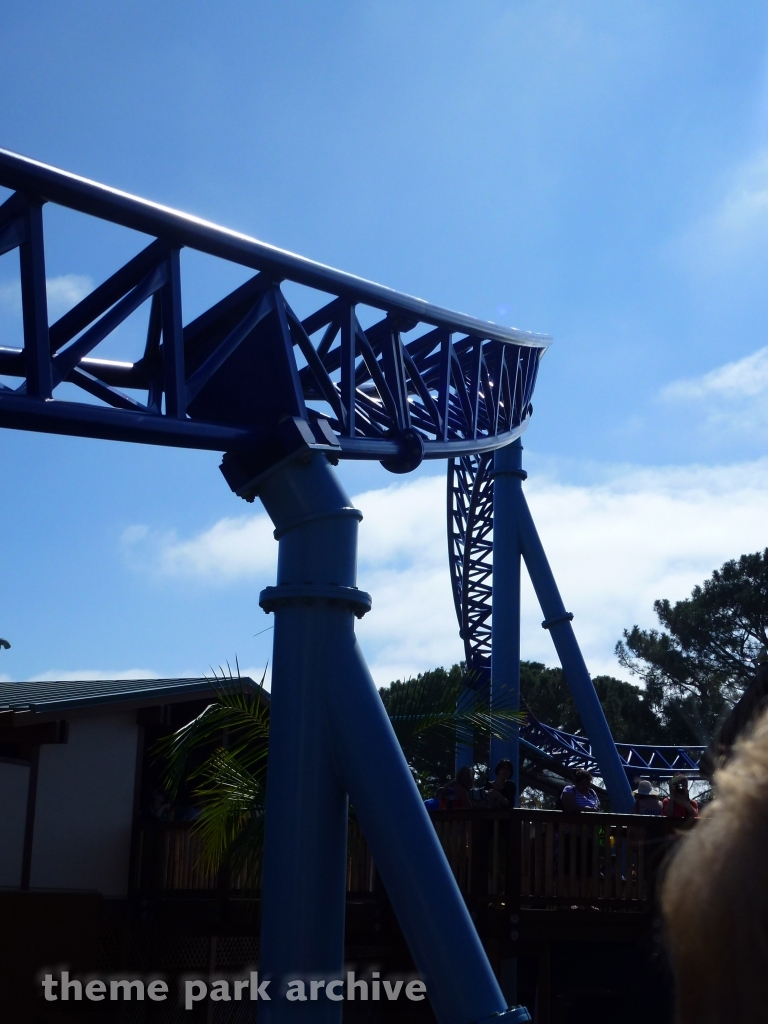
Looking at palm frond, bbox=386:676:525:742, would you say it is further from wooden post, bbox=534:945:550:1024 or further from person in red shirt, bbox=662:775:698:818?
wooden post, bbox=534:945:550:1024

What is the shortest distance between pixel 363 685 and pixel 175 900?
696cm

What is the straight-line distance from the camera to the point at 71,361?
5.16 metres

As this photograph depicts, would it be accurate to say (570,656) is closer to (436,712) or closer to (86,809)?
(86,809)

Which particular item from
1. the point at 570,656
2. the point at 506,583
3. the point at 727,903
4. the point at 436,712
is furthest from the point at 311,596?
the point at 570,656

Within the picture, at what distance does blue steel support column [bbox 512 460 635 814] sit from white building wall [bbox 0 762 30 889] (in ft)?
23.0

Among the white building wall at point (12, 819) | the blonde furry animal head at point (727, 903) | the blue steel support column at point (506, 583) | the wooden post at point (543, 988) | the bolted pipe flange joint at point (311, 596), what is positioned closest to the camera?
the blonde furry animal head at point (727, 903)

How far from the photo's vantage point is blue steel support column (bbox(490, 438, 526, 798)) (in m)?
13.9

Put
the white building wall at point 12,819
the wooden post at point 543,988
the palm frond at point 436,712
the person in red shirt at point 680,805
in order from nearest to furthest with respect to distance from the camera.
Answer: the palm frond at point 436,712, the person in red shirt at point 680,805, the wooden post at point 543,988, the white building wall at point 12,819

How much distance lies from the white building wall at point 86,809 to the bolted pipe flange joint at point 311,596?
692 cm

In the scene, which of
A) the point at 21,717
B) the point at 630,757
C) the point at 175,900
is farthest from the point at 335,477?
the point at 630,757

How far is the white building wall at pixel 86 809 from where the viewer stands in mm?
11195

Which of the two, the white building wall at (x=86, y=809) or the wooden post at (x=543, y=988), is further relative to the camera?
the white building wall at (x=86, y=809)

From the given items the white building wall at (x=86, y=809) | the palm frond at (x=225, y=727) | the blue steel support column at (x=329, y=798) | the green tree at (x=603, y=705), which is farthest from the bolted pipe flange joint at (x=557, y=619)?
the green tree at (x=603, y=705)

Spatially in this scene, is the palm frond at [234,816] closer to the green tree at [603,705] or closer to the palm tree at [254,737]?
the palm tree at [254,737]
